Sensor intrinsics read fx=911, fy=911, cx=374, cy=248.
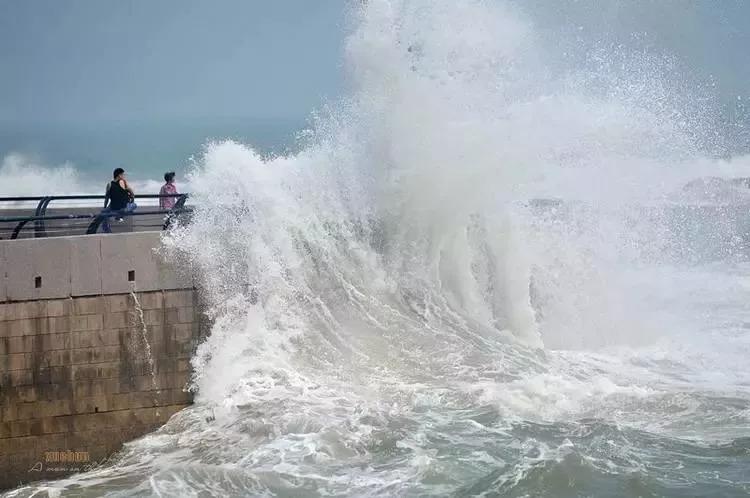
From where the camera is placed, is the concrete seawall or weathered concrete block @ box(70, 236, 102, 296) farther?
weathered concrete block @ box(70, 236, 102, 296)

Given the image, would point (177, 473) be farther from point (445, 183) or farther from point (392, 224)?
point (445, 183)

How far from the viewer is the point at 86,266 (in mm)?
10234

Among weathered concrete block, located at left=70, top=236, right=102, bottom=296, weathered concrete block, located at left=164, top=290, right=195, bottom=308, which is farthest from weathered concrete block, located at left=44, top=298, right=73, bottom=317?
weathered concrete block, located at left=164, top=290, right=195, bottom=308

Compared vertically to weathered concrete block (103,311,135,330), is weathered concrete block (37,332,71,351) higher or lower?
lower

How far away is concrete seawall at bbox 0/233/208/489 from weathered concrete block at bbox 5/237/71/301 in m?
0.01

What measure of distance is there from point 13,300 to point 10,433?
1426 mm

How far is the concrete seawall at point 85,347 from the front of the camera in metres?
9.83

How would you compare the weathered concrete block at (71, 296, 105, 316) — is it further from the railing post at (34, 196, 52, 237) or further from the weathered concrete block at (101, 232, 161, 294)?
the railing post at (34, 196, 52, 237)

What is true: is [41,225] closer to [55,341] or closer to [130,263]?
[130,263]

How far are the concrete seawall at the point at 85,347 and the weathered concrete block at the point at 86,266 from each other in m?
0.01

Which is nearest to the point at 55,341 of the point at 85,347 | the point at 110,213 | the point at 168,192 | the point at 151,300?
the point at 85,347

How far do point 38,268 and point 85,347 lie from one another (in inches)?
39.8

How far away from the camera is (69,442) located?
394 inches

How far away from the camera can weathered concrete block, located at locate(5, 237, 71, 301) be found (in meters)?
9.93
